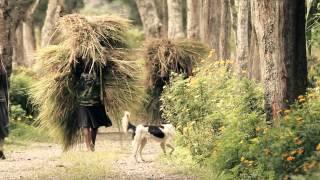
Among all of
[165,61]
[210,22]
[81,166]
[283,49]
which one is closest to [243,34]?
[210,22]

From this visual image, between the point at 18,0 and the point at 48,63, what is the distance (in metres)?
4.29

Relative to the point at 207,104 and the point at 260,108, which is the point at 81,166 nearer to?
the point at 207,104

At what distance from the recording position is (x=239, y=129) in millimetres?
10680

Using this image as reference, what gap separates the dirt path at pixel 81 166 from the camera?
1201 cm

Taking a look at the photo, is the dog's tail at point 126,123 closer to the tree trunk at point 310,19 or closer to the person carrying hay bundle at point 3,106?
the person carrying hay bundle at point 3,106

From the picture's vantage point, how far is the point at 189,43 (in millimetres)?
18984

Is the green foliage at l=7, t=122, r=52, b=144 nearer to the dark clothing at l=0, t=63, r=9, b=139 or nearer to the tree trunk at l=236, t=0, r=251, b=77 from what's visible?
the tree trunk at l=236, t=0, r=251, b=77

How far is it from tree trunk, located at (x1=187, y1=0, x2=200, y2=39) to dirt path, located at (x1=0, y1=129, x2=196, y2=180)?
20.3 ft

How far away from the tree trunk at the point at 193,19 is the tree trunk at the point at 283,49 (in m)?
12.2

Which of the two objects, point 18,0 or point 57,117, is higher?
point 18,0

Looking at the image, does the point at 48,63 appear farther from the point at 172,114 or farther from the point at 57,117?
the point at 172,114

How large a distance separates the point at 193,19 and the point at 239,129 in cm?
1281

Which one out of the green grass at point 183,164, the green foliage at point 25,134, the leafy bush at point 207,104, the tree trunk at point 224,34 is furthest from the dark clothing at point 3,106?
the tree trunk at point 224,34

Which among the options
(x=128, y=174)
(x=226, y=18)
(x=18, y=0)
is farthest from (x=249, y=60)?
(x=128, y=174)
